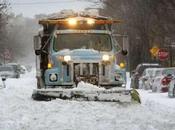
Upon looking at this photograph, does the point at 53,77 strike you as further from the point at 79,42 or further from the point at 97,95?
the point at 97,95

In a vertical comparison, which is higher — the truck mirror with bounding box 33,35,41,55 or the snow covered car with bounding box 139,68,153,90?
the truck mirror with bounding box 33,35,41,55

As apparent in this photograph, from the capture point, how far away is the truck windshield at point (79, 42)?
2077 centimetres

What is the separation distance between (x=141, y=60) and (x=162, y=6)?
525 inches

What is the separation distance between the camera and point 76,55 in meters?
20.2

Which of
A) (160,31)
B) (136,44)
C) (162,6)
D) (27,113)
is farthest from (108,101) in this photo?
(136,44)

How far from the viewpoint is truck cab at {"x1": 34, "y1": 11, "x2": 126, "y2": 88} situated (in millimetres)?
20219

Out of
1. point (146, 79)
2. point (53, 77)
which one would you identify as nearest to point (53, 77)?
point (53, 77)

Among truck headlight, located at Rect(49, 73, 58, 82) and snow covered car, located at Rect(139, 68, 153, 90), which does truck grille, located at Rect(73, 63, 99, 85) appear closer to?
truck headlight, located at Rect(49, 73, 58, 82)

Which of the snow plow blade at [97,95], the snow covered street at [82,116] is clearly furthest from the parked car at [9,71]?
the snow plow blade at [97,95]

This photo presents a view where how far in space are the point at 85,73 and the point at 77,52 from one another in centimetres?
75

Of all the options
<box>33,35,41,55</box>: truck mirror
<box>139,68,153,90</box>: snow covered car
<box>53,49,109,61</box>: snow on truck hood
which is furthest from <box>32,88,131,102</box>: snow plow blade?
<box>139,68,153,90</box>: snow covered car

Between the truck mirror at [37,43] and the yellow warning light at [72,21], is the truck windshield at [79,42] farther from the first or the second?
the truck mirror at [37,43]

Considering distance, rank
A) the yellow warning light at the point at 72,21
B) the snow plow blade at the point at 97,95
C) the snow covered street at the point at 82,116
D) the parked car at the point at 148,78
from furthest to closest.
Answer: the parked car at the point at 148,78
the yellow warning light at the point at 72,21
the snow plow blade at the point at 97,95
the snow covered street at the point at 82,116

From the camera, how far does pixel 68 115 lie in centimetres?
1530
